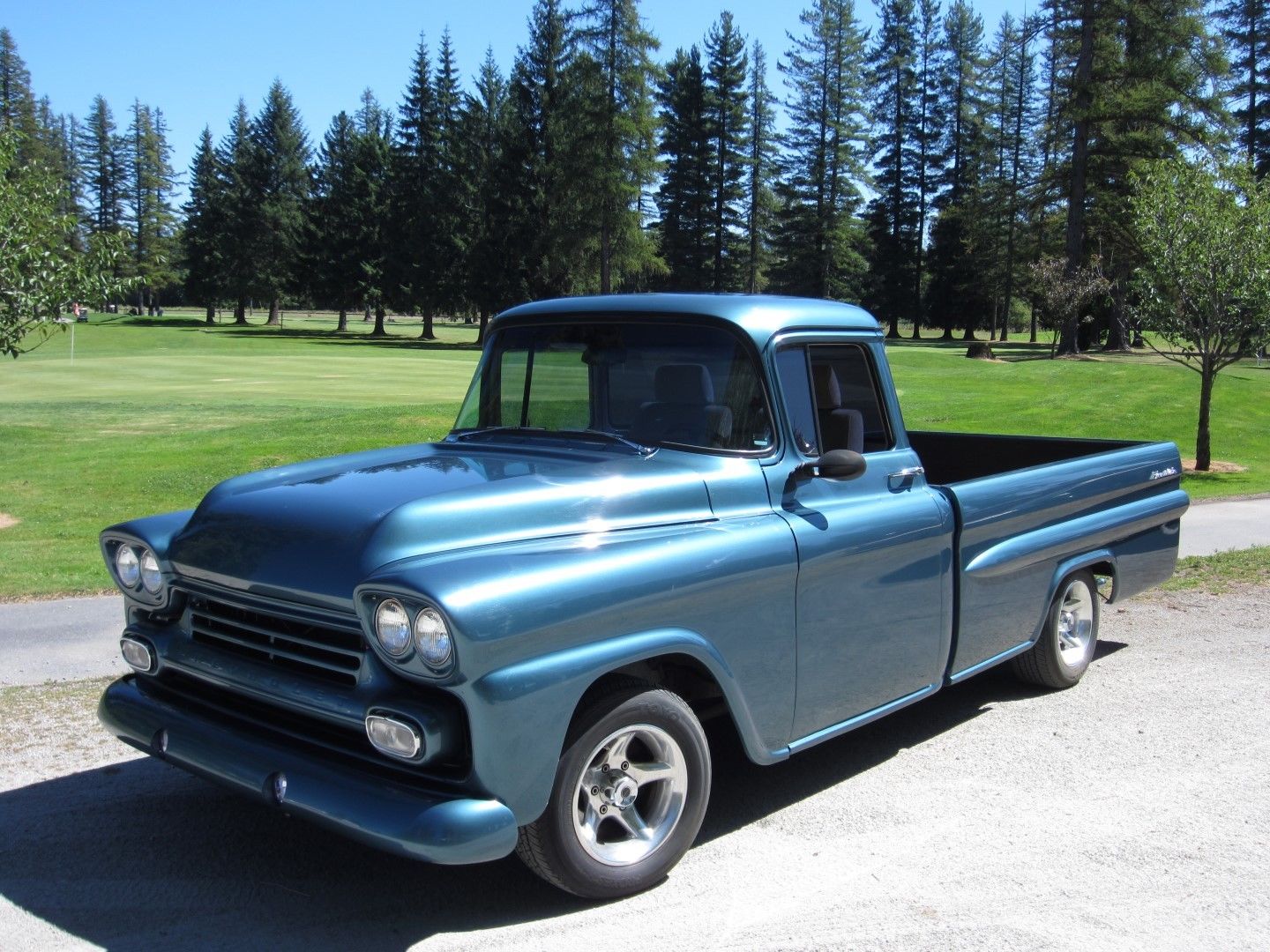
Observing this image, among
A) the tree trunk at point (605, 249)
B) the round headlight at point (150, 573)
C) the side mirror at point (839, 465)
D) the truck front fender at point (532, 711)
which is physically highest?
the tree trunk at point (605, 249)

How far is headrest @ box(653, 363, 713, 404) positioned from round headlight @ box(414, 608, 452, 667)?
1.62 metres

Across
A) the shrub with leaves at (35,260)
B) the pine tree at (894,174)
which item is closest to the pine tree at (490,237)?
the pine tree at (894,174)

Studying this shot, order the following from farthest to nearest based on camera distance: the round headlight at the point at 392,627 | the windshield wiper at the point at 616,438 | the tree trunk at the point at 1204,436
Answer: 1. the tree trunk at the point at 1204,436
2. the windshield wiper at the point at 616,438
3. the round headlight at the point at 392,627

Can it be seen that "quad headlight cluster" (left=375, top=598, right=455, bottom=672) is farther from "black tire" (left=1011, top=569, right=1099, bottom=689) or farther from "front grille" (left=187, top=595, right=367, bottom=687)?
"black tire" (left=1011, top=569, right=1099, bottom=689)

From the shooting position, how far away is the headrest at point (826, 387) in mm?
4680

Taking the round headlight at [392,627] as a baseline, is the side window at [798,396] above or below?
above

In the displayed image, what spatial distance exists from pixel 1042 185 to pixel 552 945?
1959 inches

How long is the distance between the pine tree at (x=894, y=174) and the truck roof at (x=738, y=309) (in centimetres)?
7583

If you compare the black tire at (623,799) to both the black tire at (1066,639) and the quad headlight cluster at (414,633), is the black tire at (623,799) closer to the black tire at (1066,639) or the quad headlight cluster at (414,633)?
the quad headlight cluster at (414,633)

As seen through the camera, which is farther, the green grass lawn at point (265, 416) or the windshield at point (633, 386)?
the green grass lawn at point (265, 416)

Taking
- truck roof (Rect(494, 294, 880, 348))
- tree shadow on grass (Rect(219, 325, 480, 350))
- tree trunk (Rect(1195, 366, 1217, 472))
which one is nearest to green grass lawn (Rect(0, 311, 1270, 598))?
tree trunk (Rect(1195, 366, 1217, 472))

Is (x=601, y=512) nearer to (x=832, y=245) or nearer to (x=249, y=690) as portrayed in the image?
(x=249, y=690)

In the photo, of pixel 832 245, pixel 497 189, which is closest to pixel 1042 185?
pixel 832 245

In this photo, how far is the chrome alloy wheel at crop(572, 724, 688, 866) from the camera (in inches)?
142
